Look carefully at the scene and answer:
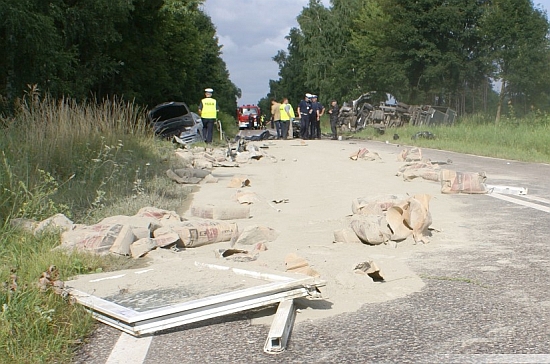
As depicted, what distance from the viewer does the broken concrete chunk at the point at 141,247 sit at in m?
6.50

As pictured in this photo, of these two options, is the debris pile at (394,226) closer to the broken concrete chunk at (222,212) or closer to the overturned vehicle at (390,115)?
the broken concrete chunk at (222,212)

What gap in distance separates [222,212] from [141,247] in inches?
92.5

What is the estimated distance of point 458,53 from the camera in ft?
144

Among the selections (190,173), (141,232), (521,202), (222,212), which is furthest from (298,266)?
(190,173)

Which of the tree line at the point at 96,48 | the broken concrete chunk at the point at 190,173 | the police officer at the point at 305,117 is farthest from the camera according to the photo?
the police officer at the point at 305,117

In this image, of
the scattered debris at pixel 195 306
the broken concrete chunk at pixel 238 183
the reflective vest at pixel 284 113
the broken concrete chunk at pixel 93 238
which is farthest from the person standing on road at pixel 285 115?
the scattered debris at pixel 195 306

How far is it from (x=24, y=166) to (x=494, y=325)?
6.54 meters

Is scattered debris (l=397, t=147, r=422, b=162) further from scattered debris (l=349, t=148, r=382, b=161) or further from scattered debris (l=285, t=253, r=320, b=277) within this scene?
scattered debris (l=285, t=253, r=320, b=277)

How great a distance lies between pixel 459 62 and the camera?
43.0 m

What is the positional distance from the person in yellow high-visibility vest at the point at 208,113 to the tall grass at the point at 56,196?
705 centimetres

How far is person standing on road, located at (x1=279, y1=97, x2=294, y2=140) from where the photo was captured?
3103 cm

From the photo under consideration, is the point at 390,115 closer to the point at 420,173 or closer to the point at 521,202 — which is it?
the point at 420,173

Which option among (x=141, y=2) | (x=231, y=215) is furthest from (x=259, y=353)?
(x=141, y=2)

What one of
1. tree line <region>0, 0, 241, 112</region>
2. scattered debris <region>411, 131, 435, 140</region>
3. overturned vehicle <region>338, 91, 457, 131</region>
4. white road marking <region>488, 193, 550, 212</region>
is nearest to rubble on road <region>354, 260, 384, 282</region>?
white road marking <region>488, 193, 550, 212</region>
